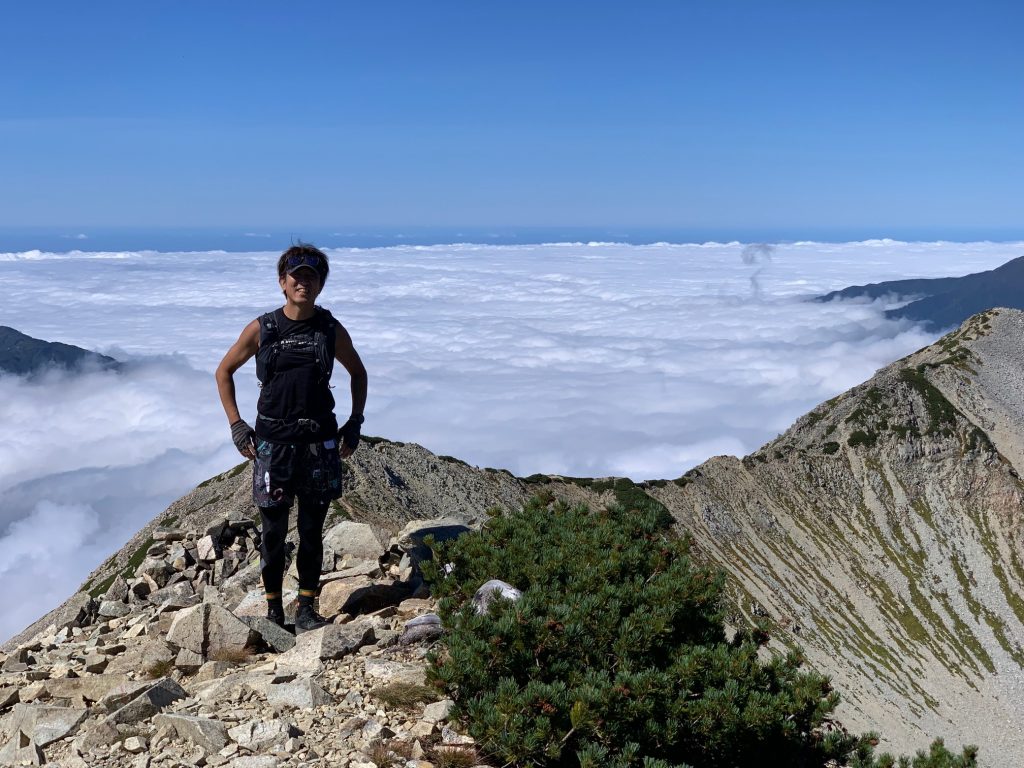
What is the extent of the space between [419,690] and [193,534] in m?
12.4

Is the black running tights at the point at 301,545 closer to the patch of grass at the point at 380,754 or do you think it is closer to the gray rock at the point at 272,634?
the gray rock at the point at 272,634

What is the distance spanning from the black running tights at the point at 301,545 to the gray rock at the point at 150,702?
233cm

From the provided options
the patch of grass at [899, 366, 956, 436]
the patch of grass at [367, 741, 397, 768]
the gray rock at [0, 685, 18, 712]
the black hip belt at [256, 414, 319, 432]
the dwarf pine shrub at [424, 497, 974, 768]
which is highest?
the black hip belt at [256, 414, 319, 432]

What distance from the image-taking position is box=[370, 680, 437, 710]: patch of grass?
8.91 metres

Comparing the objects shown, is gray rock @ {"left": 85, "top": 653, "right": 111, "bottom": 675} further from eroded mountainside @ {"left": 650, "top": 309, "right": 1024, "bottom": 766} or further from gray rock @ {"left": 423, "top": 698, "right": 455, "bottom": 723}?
eroded mountainside @ {"left": 650, "top": 309, "right": 1024, "bottom": 766}

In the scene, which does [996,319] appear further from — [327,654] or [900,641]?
[327,654]

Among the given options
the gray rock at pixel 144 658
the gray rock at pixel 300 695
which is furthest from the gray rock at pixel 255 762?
the gray rock at pixel 144 658

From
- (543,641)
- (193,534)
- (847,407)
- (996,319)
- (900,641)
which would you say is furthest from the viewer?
(996,319)

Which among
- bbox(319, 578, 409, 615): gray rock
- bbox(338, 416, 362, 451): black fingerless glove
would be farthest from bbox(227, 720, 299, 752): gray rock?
bbox(319, 578, 409, 615): gray rock

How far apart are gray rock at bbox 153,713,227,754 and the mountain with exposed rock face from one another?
8.20 m

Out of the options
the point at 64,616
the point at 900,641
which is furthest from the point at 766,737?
the point at 900,641

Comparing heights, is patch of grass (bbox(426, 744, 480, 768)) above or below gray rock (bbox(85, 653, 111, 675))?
above

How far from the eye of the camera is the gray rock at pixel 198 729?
8.25 metres

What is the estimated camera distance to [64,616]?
17656 mm
